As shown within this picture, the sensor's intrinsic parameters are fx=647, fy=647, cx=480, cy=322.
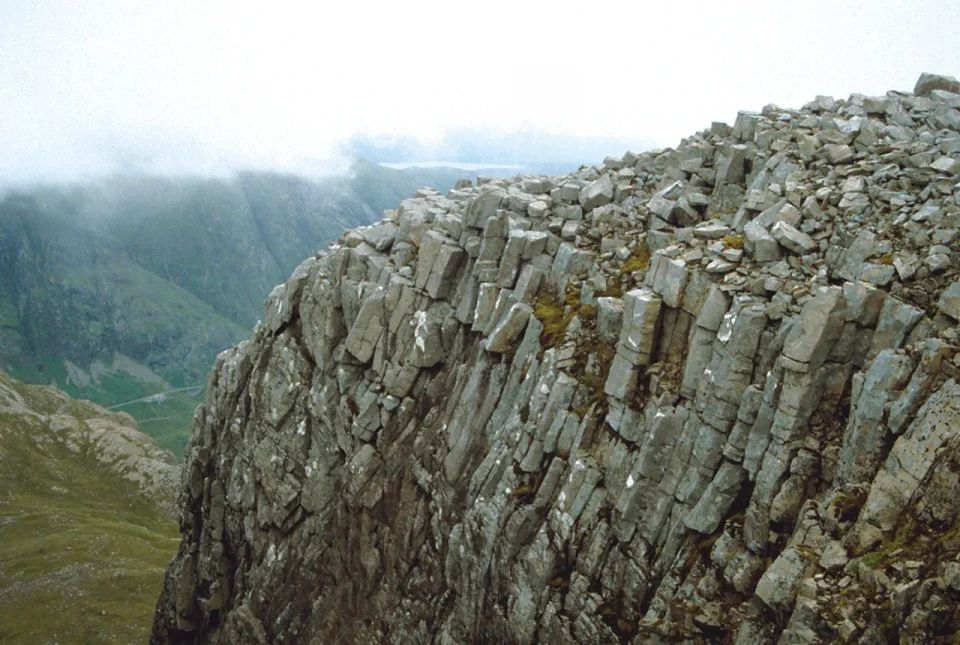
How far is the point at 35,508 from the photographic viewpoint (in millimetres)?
194750

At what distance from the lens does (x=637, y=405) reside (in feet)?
108

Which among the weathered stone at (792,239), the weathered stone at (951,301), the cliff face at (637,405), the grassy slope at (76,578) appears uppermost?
the weathered stone at (792,239)

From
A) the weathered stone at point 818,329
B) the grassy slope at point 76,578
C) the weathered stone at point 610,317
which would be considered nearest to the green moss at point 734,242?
the weathered stone at point 610,317

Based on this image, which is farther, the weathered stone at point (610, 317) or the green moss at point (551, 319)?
the green moss at point (551, 319)

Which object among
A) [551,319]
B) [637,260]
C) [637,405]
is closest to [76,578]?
[551,319]

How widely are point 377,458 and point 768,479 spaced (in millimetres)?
31042

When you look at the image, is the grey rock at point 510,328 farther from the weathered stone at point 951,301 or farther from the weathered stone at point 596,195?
the weathered stone at point 951,301

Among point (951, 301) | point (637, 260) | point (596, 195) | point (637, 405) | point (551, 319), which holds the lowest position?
point (637, 405)

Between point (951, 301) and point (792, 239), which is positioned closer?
point (951, 301)

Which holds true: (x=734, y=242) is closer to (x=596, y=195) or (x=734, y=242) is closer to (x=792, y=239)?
(x=792, y=239)

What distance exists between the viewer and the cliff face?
22922 millimetres

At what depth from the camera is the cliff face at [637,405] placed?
22.9m

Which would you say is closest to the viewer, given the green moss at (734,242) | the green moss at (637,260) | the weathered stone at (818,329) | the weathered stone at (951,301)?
the weathered stone at (951,301)

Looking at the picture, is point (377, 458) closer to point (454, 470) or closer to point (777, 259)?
point (454, 470)
